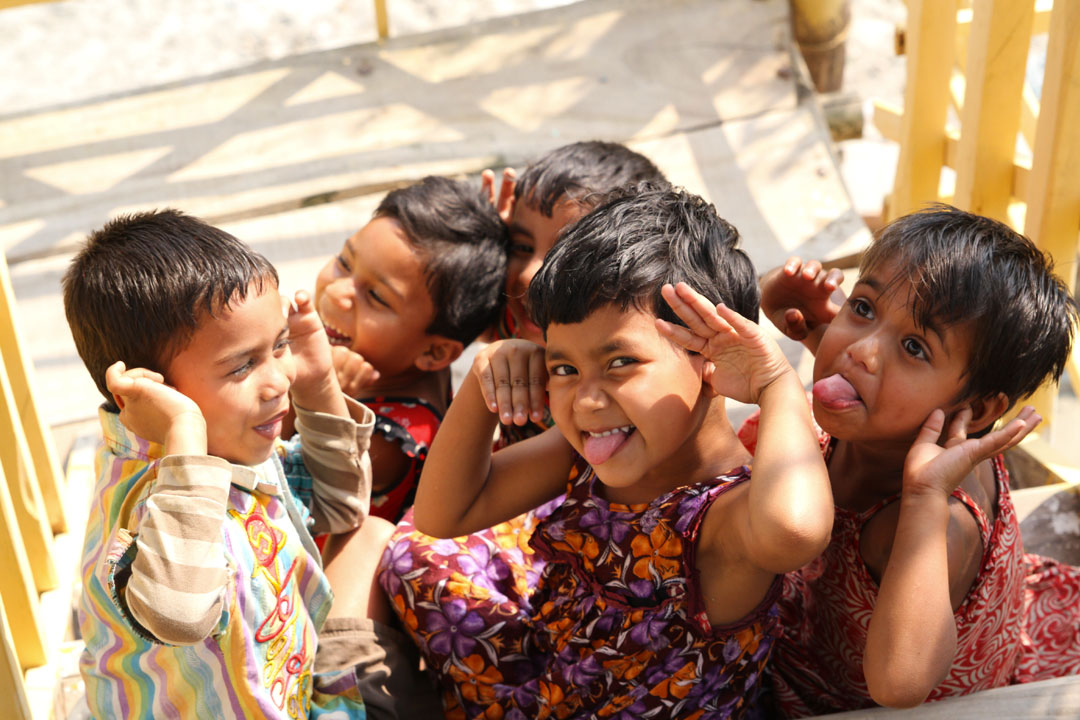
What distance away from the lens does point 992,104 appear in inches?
90.9

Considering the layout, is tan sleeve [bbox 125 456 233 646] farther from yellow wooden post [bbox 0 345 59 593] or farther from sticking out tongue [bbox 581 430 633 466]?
yellow wooden post [bbox 0 345 59 593]

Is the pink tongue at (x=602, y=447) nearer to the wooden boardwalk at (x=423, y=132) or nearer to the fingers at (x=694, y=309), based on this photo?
the fingers at (x=694, y=309)

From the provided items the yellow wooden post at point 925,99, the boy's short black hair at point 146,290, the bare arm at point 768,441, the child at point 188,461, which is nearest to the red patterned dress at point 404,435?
the child at point 188,461

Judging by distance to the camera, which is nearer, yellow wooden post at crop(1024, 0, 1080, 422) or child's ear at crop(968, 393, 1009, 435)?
child's ear at crop(968, 393, 1009, 435)

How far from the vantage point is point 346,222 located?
309 centimetres

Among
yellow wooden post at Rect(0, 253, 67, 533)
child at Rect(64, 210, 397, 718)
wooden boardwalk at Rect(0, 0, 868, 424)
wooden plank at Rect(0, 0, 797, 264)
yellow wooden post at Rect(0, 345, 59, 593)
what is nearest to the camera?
child at Rect(64, 210, 397, 718)

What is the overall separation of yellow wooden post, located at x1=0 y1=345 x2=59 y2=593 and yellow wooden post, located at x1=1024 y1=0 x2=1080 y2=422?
1943 millimetres

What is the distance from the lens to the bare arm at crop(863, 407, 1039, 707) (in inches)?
54.4

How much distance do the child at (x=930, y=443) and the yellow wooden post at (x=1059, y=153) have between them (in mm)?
610

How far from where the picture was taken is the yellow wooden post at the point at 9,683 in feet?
4.75

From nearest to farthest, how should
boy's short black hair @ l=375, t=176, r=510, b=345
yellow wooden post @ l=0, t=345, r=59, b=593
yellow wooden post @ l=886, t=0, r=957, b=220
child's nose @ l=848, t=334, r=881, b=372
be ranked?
child's nose @ l=848, t=334, r=881, b=372, yellow wooden post @ l=0, t=345, r=59, b=593, boy's short black hair @ l=375, t=176, r=510, b=345, yellow wooden post @ l=886, t=0, r=957, b=220

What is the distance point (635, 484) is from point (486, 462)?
0.81 ft

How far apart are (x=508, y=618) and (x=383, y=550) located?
30 cm

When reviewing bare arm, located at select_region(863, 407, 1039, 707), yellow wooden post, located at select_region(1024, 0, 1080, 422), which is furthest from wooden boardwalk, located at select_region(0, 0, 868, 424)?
bare arm, located at select_region(863, 407, 1039, 707)
